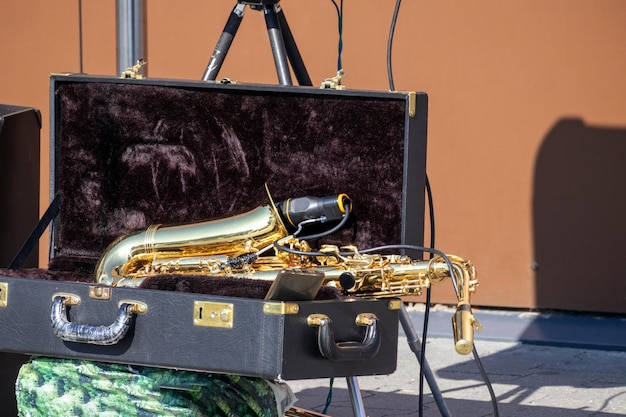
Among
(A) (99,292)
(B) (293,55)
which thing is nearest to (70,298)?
(A) (99,292)

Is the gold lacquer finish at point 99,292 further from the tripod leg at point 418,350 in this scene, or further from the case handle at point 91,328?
the tripod leg at point 418,350

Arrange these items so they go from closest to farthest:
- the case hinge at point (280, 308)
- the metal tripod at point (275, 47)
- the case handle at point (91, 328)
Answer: the case hinge at point (280, 308) < the case handle at point (91, 328) < the metal tripod at point (275, 47)

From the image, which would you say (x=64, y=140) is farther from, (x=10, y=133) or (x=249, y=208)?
(x=249, y=208)

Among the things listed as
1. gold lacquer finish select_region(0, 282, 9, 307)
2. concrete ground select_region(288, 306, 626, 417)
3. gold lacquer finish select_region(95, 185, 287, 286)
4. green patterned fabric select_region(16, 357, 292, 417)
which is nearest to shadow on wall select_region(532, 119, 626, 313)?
concrete ground select_region(288, 306, 626, 417)

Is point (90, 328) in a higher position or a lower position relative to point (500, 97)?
lower

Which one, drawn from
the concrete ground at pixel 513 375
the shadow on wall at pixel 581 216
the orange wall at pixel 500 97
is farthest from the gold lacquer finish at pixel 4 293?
the shadow on wall at pixel 581 216

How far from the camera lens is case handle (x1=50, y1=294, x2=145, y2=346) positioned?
7.09 feet

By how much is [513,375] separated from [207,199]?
172 cm

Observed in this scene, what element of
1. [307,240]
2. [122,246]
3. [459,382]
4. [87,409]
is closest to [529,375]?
[459,382]

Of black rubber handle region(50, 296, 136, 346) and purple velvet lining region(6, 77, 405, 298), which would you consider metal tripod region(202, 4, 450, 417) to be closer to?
purple velvet lining region(6, 77, 405, 298)

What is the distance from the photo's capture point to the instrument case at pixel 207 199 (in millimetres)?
2123

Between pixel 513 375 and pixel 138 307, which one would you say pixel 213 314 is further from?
pixel 513 375

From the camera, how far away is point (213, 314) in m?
2.12

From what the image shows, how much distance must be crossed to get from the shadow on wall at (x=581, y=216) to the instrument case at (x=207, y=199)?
2.14 metres
